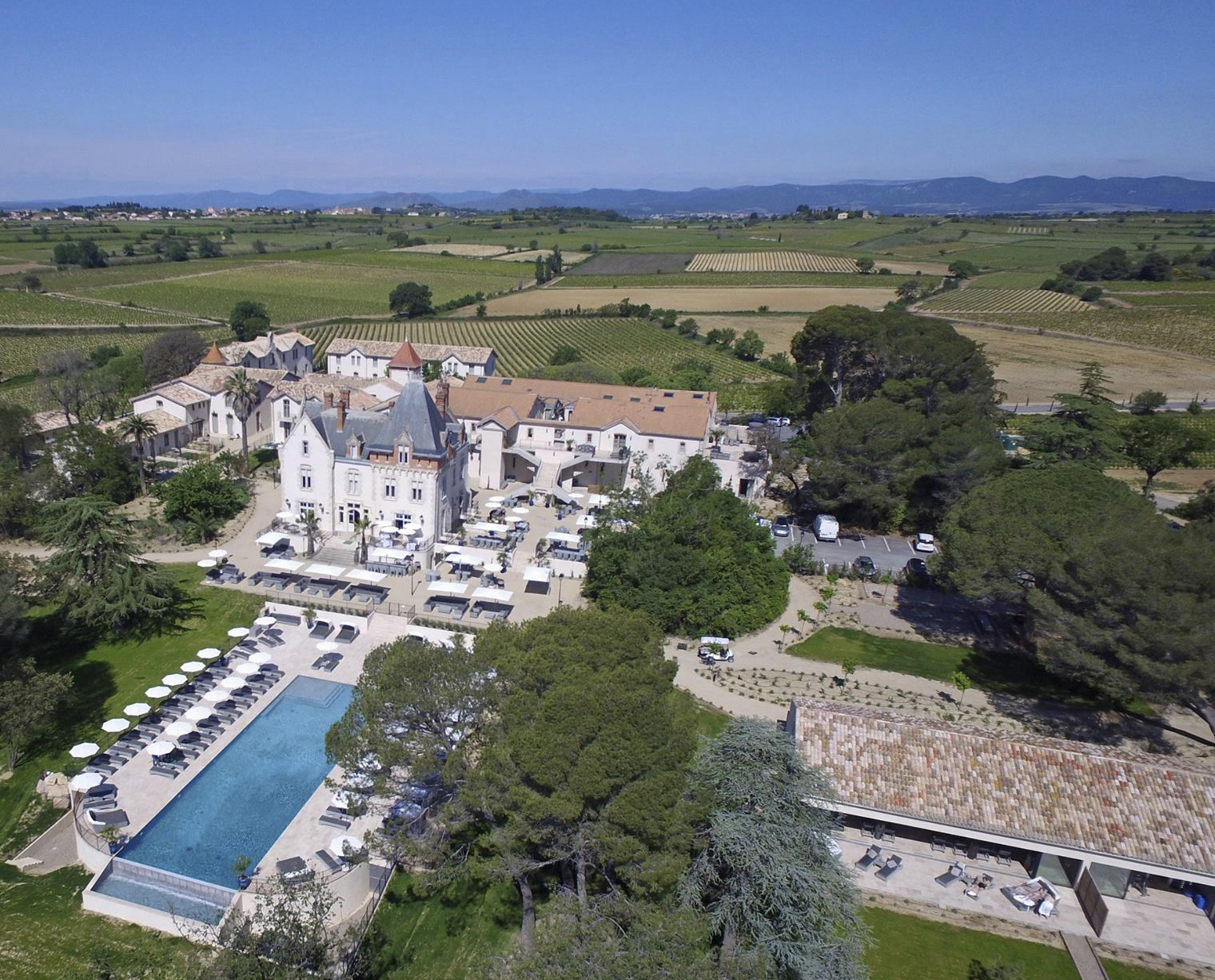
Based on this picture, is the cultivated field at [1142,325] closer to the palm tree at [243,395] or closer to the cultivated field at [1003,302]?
the cultivated field at [1003,302]

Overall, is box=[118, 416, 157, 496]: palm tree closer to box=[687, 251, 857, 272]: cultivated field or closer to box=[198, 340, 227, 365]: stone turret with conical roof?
box=[198, 340, 227, 365]: stone turret with conical roof

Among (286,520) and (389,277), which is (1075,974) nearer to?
(286,520)

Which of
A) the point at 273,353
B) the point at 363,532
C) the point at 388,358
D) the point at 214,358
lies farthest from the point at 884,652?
the point at 273,353

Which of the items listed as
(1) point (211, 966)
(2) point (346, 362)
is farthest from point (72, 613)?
(2) point (346, 362)

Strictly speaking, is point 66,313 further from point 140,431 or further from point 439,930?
point 439,930

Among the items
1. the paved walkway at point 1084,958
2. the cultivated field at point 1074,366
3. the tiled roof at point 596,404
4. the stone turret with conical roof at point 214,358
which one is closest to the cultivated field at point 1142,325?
the cultivated field at point 1074,366

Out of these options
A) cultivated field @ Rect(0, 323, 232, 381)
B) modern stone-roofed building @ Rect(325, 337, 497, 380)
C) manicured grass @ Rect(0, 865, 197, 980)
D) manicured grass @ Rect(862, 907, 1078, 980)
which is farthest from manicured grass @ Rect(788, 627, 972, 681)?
cultivated field @ Rect(0, 323, 232, 381)

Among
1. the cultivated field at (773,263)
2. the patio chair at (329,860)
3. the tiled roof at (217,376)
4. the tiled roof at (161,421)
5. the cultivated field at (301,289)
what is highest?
the cultivated field at (773,263)
